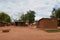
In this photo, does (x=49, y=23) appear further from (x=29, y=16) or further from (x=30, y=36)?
(x=29, y=16)

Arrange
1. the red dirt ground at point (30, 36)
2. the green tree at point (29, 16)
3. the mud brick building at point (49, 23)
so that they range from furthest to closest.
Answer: the green tree at point (29, 16), the mud brick building at point (49, 23), the red dirt ground at point (30, 36)

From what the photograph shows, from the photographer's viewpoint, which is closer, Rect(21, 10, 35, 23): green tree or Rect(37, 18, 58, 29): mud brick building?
Rect(37, 18, 58, 29): mud brick building

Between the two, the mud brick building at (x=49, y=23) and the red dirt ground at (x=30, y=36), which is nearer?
the red dirt ground at (x=30, y=36)

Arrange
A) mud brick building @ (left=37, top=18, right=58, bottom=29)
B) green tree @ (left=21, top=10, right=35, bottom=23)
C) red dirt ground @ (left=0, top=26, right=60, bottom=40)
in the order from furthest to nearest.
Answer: green tree @ (left=21, top=10, right=35, bottom=23) < mud brick building @ (left=37, top=18, right=58, bottom=29) < red dirt ground @ (left=0, top=26, right=60, bottom=40)

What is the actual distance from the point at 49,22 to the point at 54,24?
1.69 m

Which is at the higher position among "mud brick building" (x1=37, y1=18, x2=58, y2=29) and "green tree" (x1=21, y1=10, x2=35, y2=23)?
"green tree" (x1=21, y1=10, x2=35, y2=23)

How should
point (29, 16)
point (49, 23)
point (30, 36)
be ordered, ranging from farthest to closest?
point (29, 16) < point (49, 23) < point (30, 36)

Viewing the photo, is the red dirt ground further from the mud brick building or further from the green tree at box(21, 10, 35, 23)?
the green tree at box(21, 10, 35, 23)

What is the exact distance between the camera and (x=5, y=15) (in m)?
123

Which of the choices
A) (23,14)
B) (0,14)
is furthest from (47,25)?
(0,14)

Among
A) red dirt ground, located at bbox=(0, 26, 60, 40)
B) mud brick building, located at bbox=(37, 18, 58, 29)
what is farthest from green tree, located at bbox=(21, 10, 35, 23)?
red dirt ground, located at bbox=(0, 26, 60, 40)

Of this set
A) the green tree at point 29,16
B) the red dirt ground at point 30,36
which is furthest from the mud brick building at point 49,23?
the green tree at point 29,16

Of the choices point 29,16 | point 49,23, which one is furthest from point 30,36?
point 29,16

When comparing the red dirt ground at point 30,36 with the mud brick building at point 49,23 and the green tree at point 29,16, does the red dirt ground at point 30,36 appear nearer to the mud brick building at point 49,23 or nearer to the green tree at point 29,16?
the mud brick building at point 49,23
